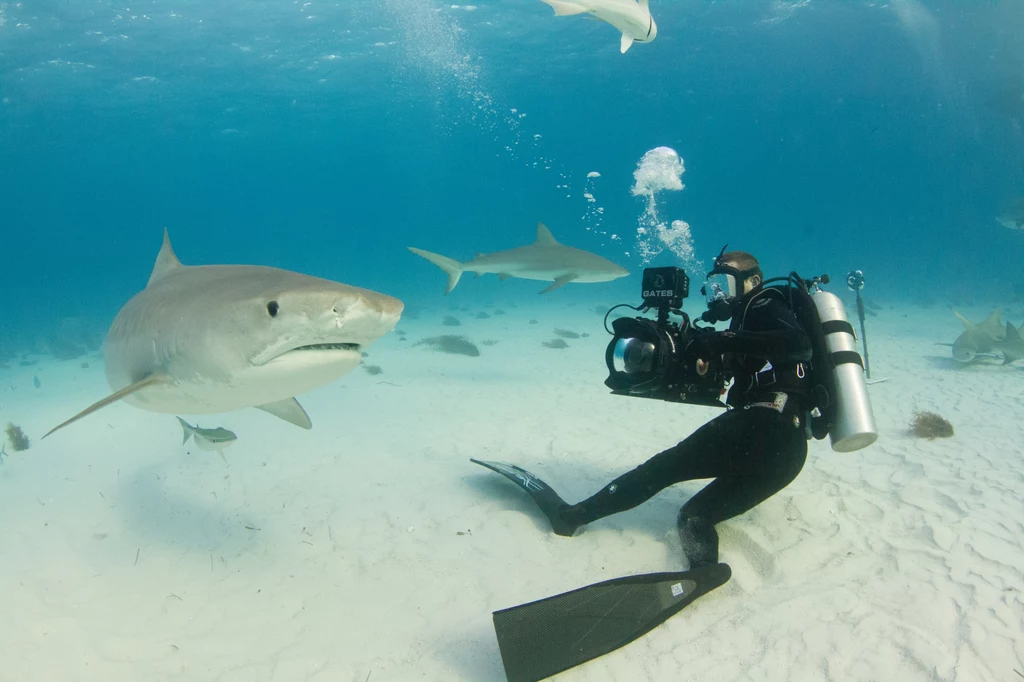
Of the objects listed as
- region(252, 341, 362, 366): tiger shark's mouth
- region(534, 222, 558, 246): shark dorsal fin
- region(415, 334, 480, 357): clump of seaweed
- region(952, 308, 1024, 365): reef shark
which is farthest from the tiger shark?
region(952, 308, 1024, 365): reef shark

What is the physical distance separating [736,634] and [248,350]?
303 centimetres

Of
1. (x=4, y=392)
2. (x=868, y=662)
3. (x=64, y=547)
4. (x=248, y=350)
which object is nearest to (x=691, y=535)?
(x=868, y=662)

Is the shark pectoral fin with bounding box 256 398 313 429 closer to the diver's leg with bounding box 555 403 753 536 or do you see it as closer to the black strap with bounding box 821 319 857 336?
the diver's leg with bounding box 555 403 753 536

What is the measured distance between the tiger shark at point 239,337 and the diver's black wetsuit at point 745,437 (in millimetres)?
2152

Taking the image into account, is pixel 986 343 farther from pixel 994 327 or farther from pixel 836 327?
pixel 836 327

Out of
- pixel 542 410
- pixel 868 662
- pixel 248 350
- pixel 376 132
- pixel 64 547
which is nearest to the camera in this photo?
pixel 248 350

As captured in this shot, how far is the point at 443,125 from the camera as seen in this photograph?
76500mm

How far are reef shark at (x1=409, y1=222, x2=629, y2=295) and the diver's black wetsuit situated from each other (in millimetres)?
7337

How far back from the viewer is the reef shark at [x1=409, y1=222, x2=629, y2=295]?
35.0 ft

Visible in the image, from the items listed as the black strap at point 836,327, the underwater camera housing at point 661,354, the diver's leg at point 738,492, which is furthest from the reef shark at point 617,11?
the diver's leg at point 738,492

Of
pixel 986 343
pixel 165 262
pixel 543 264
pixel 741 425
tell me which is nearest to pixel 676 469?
pixel 741 425

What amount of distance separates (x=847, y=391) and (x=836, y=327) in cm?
44

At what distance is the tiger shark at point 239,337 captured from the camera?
2.07 meters

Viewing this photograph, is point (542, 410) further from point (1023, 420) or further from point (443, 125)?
point (443, 125)
